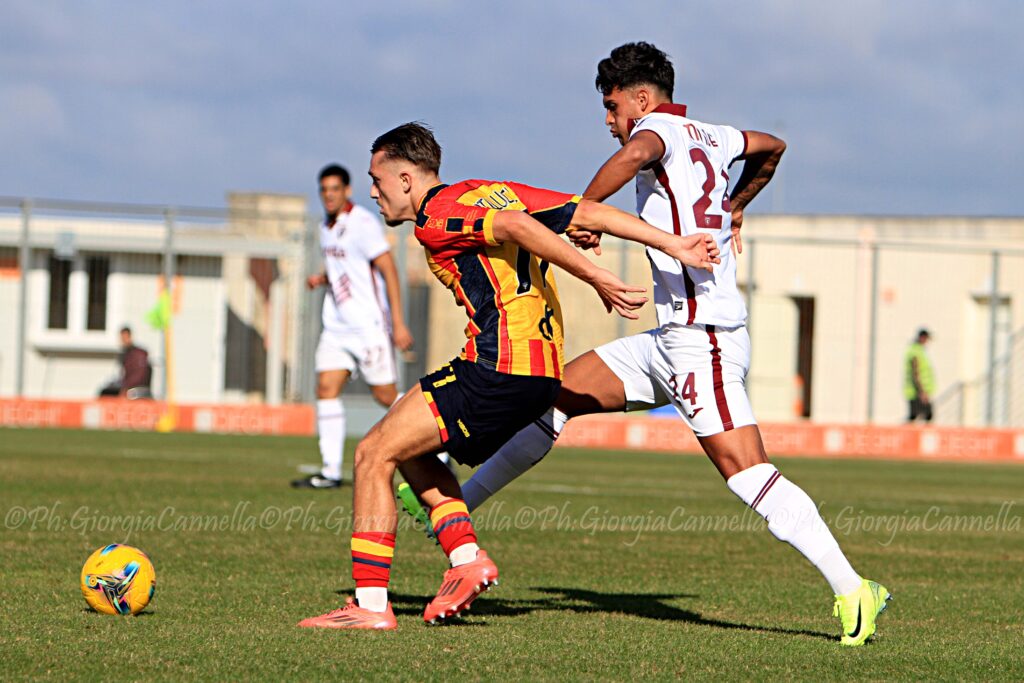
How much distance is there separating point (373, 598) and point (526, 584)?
5.70ft

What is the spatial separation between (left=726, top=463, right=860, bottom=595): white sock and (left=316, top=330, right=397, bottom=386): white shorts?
6.62 meters

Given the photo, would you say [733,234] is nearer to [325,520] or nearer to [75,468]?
[325,520]

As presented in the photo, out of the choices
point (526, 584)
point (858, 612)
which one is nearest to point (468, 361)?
point (858, 612)

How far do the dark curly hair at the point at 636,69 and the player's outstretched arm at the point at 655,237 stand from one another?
1005 millimetres

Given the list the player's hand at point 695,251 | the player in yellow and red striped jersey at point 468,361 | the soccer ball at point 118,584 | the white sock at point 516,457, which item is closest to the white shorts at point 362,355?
the white sock at point 516,457

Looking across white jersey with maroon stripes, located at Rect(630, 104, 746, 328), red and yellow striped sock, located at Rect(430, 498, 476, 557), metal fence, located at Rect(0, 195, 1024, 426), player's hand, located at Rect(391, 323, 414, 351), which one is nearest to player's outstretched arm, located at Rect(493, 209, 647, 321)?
white jersey with maroon stripes, located at Rect(630, 104, 746, 328)

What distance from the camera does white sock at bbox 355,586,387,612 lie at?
583cm

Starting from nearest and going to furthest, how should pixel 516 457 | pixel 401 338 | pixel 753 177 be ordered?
pixel 516 457 → pixel 753 177 → pixel 401 338

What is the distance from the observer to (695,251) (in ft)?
18.2

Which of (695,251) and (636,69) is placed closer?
(695,251)

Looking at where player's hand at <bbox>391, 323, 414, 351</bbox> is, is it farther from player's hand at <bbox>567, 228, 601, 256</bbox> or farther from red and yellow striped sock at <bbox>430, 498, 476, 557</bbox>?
player's hand at <bbox>567, 228, 601, 256</bbox>

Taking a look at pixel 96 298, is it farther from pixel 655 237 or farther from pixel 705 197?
pixel 655 237

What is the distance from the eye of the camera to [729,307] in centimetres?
623

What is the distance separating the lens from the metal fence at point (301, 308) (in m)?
24.8
